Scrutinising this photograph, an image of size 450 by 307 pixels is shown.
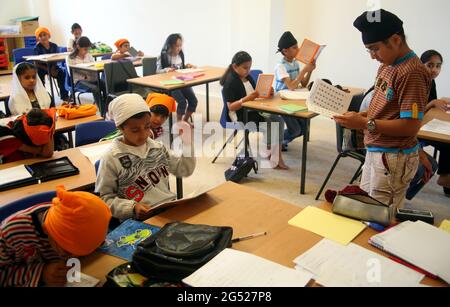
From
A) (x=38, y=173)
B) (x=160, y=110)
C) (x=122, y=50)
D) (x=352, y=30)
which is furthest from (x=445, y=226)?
(x=122, y=50)

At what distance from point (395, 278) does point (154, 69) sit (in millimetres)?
4888

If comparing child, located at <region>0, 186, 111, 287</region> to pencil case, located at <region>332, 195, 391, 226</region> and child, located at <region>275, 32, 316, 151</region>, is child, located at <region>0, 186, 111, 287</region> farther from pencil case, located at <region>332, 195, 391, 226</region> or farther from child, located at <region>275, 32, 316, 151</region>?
child, located at <region>275, 32, 316, 151</region>

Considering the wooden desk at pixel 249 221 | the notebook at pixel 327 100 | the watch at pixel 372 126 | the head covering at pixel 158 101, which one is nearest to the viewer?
the wooden desk at pixel 249 221

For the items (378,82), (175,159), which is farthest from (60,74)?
(378,82)

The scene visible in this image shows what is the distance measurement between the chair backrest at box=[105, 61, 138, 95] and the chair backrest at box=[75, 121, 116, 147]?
228 cm

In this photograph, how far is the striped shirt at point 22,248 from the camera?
1.20m

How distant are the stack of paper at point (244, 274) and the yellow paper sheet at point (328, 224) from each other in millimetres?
271

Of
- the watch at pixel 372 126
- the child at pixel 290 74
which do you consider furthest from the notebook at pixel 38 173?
the child at pixel 290 74

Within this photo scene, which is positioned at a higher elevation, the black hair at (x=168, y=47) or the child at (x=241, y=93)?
the black hair at (x=168, y=47)

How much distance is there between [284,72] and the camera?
4098mm

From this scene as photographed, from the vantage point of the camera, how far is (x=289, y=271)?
4.12ft

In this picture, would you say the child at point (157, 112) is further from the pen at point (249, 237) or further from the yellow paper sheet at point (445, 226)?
the yellow paper sheet at point (445, 226)

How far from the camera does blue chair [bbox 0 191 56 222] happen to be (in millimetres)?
1606
